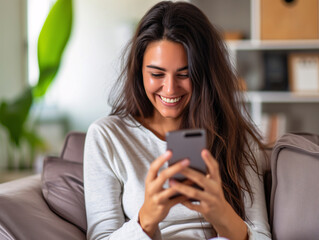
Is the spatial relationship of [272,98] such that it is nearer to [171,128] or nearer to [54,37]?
[54,37]

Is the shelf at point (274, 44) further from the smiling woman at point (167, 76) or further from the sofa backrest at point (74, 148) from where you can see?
the smiling woman at point (167, 76)

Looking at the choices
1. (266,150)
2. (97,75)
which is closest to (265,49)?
(97,75)

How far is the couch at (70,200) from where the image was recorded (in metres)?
1.15

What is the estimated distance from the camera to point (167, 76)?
125cm

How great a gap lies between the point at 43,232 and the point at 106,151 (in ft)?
0.92

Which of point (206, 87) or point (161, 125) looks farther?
point (161, 125)

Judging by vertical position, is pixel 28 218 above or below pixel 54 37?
below

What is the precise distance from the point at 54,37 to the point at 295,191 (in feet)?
7.02

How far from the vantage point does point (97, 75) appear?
4453 mm

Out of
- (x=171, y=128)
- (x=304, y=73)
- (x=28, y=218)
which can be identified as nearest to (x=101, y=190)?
(x=28, y=218)

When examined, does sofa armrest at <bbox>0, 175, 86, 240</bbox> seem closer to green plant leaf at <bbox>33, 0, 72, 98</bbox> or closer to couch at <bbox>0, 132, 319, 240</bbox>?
couch at <bbox>0, 132, 319, 240</bbox>

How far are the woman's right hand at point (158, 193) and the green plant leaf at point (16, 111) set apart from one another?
7.72 feet

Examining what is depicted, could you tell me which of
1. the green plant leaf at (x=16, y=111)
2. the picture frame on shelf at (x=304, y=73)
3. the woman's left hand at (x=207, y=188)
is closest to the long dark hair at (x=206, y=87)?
the woman's left hand at (x=207, y=188)

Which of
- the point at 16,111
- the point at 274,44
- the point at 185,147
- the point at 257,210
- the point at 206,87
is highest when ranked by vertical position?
the point at 274,44
